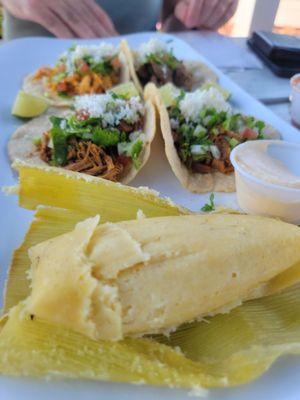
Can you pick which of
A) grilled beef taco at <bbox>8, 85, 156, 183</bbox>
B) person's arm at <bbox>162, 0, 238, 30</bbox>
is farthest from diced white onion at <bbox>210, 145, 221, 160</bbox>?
person's arm at <bbox>162, 0, 238, 30</bbox>

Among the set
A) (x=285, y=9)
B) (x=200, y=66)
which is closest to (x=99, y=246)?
(x=200, y=66)

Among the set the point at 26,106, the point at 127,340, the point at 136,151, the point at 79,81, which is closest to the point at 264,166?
the point at 136,151

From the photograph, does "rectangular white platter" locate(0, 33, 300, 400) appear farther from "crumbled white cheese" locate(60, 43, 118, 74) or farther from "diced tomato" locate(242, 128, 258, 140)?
"crumbled white cheese" locate(60, 43, 118, 74)

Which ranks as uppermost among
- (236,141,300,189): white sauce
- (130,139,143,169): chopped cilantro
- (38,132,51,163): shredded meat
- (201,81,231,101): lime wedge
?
(236,141,300,189): white sauce

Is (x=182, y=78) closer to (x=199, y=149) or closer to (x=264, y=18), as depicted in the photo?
(x=199, y=149)

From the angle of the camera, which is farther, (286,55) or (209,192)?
(286,55)

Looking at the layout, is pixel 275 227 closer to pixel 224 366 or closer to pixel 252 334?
pixel 252 334
